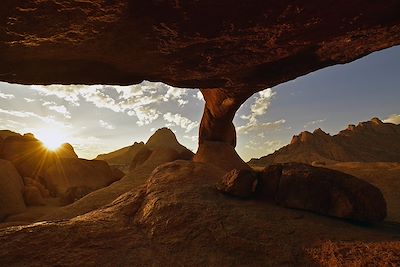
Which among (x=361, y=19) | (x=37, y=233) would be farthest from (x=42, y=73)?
(x=361, y=19)

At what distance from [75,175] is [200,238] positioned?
2119cm

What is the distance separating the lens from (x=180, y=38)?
18.9 feet

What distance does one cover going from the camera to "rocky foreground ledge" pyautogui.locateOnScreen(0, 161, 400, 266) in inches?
163

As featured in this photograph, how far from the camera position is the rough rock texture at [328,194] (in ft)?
18.7

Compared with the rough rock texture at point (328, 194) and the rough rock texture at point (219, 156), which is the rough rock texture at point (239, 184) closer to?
the rough rock texture at point (328, 194)

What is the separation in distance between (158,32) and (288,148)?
49.3 meters

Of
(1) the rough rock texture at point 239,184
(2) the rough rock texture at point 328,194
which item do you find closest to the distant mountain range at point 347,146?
(2) the rough rock texture at point 328,194

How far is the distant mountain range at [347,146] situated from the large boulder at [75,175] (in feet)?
96.1

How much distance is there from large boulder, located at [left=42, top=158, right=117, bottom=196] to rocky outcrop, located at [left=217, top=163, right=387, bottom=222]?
1680 cm


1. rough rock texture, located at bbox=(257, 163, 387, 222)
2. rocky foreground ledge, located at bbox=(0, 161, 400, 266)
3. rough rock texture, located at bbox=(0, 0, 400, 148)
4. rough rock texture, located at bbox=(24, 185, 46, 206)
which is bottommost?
rough rock texture, located at bbox=(24, 185, 46, 206)

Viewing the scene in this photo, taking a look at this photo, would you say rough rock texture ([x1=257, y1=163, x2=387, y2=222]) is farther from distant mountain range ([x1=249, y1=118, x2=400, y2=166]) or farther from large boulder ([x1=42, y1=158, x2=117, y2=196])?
distant mountain range ([x1=249, y1=118, x2=400, y2=166])

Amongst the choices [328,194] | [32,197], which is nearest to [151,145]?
[32,197]

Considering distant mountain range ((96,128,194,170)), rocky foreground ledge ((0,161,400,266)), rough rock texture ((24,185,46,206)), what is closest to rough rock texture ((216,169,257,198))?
rocky foreground ledge ((0,161,400,266))

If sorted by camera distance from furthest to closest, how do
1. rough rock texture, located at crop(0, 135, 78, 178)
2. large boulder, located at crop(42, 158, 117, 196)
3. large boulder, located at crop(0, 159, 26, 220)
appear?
large boulder, located at crop(42, 158, 117, 196), rough rock texture, located at crop(0, 135, 78, 178), large boulder, located at crop(0, 159, 26, 220)
